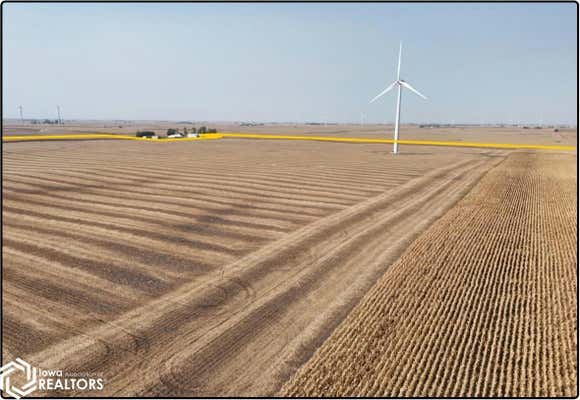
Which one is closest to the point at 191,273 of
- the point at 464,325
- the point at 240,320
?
the point at 240,320

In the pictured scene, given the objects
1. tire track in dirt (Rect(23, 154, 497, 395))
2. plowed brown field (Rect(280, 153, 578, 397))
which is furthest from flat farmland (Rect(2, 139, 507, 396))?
plowed brown field (Rect(280, 153, 578, 397))

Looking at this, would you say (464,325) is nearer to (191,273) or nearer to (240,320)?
(240,320)

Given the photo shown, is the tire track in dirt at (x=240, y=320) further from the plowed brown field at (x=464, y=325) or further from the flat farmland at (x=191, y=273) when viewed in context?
the plowed brown field at (x=464, y=325)

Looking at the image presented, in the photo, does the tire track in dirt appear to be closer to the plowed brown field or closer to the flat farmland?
the flat farmland

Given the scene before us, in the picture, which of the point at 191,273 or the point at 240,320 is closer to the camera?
the point at 240,320

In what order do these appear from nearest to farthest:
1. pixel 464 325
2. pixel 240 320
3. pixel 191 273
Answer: pixel 464 325 < pixel 240 320 < pixel 191 273

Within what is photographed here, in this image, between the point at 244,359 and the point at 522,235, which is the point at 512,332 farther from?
the point at 522,235

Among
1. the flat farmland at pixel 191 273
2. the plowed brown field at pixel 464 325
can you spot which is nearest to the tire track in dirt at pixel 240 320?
the flat farmland at pixel 191 273
